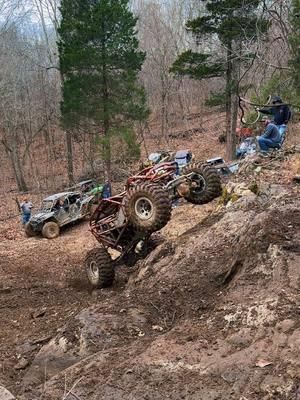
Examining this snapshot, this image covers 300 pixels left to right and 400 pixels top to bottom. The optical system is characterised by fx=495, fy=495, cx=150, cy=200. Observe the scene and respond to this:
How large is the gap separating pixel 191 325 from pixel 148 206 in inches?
116

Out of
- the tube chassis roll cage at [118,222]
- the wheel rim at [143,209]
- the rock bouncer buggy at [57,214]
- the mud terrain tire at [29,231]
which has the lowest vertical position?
the mud terrain tire at [29,231]

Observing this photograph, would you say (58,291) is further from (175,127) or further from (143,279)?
(175,127)

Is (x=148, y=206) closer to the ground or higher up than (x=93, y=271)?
higher up

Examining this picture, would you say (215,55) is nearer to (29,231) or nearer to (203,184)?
(29,231)

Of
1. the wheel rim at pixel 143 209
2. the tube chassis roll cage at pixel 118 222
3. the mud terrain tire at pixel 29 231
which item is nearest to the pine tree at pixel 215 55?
the mud terrain tire at pixel 29 231

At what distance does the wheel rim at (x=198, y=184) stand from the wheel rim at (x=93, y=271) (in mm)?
2828

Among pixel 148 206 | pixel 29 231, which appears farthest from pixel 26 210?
pixel 148 206

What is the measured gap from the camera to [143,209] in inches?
341

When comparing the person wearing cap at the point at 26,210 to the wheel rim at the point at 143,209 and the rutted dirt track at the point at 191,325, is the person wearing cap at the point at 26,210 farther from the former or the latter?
the wheel rim at the point at 143,209

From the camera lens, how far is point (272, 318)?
17.8 ft

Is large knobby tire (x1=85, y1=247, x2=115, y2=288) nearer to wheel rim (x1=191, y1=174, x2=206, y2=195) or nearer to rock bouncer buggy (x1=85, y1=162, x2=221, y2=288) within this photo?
rock bouncer buggy (x1=85, y1=162, x2=221, y2=288)

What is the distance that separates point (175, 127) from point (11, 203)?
58.2ft

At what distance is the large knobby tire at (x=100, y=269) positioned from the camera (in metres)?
10.2

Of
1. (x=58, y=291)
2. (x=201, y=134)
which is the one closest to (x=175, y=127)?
(x=201, y=134)
